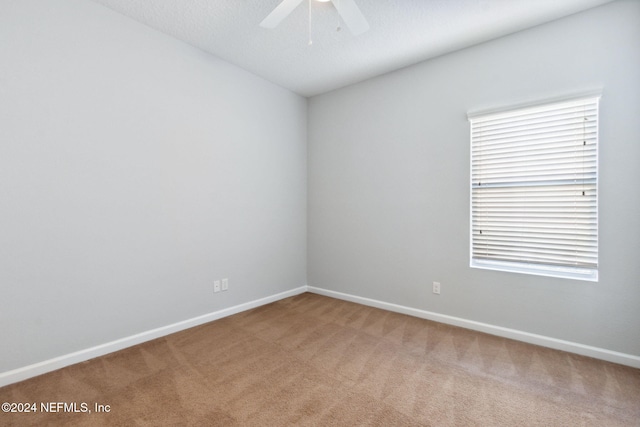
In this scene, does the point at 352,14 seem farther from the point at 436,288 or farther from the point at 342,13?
the point at 436,288

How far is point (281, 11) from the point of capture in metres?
1.85

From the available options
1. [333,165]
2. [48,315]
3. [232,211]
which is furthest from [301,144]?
[48,315]

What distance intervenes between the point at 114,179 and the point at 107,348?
1.39 metres

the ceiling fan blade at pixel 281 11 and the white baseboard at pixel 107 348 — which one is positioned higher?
the ceiling fan blade at pixel 281 11

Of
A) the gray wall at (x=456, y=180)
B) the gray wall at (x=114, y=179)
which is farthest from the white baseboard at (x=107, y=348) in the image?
the gray wall at (x=456, y=180)

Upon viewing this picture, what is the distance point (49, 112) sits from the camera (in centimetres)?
209

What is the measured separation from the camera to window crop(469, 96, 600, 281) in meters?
2.34

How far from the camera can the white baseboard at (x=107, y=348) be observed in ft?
6.47

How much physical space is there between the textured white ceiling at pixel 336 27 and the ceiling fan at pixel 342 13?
0.42m

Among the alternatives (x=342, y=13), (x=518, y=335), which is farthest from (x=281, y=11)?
(x=518, y=335)

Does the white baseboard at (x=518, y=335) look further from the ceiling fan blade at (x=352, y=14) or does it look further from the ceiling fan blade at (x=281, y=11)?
the ceiling fan blade at (x=281, y=11)

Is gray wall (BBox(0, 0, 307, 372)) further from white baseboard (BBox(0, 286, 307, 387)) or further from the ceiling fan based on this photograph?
the ceiling fan

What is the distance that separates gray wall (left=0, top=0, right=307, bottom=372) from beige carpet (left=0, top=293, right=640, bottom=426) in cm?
44

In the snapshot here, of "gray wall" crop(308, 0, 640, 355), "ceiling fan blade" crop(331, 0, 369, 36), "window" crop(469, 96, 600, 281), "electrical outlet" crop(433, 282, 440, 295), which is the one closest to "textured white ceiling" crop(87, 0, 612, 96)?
"gray wall" crop(308, 0, 640, 355)
